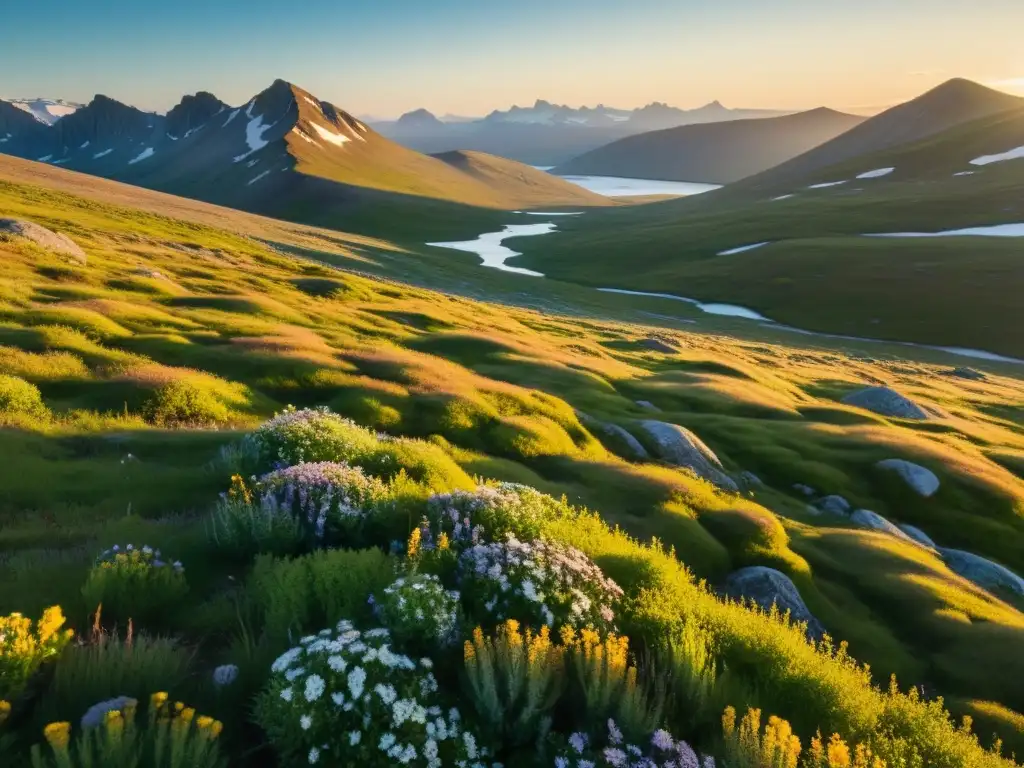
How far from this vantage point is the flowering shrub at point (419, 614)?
273 inches

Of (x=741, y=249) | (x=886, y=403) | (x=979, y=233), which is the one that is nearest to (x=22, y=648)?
(x=886, y=403)

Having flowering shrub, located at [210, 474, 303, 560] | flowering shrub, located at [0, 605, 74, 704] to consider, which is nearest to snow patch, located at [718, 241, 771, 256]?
flowering shrub, located at [210, 474, 303, 560]

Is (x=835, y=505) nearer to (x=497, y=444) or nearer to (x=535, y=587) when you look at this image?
(x=497, y=444)

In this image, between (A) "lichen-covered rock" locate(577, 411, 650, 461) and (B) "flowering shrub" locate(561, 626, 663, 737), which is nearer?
(B) "flowering shrub" locate(561, 626, 663, 737)

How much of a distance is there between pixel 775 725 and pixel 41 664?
7.41m

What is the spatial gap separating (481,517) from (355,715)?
13.6 feet

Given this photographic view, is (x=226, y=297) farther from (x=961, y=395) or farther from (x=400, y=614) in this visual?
(x=961, y=395)

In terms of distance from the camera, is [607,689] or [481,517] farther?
[481,517]

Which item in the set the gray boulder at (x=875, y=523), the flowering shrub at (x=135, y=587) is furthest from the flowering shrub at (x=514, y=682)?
the gray boulder at (x=875, y=523)

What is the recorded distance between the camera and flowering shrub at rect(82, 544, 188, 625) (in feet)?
25.3

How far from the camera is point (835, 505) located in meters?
28.9

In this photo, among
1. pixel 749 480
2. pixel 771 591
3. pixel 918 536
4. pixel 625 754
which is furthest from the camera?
pixel 749 480

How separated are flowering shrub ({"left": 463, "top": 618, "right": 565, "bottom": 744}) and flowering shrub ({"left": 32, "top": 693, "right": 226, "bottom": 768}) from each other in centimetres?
245

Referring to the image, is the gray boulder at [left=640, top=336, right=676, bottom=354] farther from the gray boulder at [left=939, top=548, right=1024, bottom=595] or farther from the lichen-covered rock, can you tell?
the gray boulder at [left=939, top=548, right=1024, bottom=595]
